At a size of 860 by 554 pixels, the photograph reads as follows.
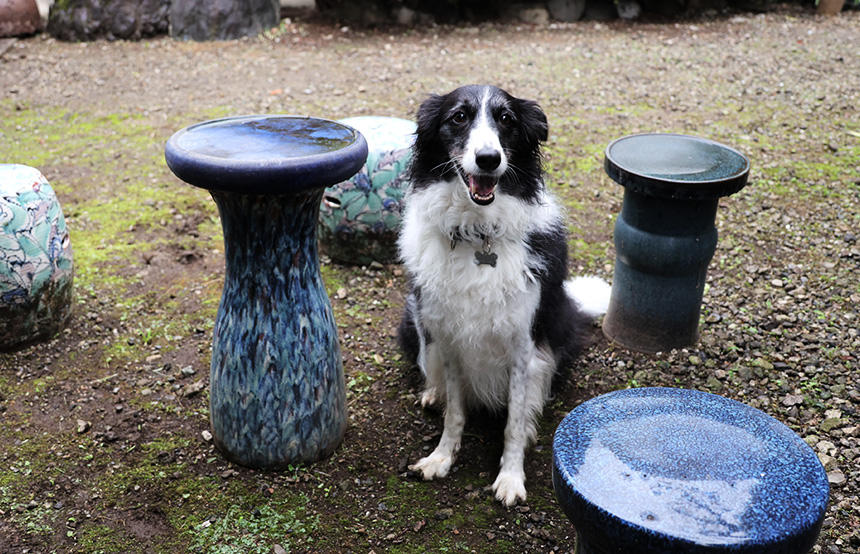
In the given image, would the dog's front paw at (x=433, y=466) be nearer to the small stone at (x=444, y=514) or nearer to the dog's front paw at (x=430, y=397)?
the small stone at (x=444, y=514)

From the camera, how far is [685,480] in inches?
69.2

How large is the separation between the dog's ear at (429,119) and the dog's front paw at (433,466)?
1274 mm

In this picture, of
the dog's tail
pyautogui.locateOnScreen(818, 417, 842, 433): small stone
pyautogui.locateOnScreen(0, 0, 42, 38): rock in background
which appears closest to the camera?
pyautogui.locateOnScreen(818, 417, 842, 433): small stone

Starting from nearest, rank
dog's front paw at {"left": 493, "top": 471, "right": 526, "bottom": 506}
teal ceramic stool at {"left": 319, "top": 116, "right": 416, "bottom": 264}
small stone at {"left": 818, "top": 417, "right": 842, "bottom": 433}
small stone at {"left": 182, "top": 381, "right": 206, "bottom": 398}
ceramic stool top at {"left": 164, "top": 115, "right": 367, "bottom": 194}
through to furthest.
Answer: ceramic stool top at {"left": 164, "top": 115, "right": 367, "bottom": 194}, dog's front paw at {"left": 493, "top": 471, "right": 526, "bottom": 506}, small stone at {"left": 818, "top": 417, "right": 842, "bottom": 433}, small stone at {"left": 182, "top": 381, "right": 206, "bottom": 398}, teal ceramic stool at {"left": 319, "top": 116, "right": 416, "bottom": 264}

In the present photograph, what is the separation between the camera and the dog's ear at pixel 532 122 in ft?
9.00

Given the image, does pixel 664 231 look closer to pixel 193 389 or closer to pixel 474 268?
pixel 474 268

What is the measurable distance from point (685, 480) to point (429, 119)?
159 centimetres

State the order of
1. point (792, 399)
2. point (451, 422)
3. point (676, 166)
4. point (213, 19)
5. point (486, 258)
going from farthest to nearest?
point (213, 19), point (676, 166), point (792, 399), point (451, 422), point (486, 258)

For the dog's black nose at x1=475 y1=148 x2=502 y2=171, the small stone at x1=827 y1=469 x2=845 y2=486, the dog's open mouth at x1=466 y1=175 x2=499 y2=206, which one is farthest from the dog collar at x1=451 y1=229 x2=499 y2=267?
the small stone at x1=827 y1=469 x2=845 y2=486

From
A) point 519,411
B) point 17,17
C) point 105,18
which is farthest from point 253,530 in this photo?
point 17,17

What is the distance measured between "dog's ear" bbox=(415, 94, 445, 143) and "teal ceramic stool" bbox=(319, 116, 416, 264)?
1.36 meters

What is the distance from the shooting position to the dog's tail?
3.95 metres

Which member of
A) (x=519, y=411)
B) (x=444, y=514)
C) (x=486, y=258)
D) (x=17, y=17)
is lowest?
(x=444, y=514)

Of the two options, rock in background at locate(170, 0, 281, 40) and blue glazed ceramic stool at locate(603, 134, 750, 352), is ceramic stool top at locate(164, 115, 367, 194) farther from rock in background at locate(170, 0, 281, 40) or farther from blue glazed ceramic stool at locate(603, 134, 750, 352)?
rock in background at locate(170, 0, 281, 40)
